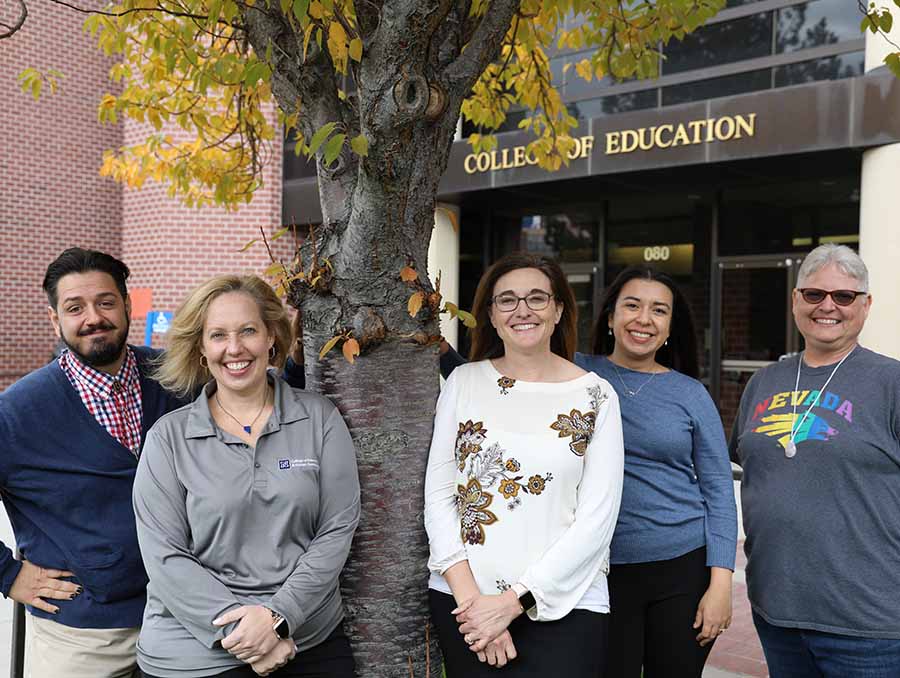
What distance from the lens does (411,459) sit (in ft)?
9.81

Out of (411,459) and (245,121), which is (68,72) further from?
(411,459)

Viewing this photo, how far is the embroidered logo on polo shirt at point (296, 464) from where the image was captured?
254 cm

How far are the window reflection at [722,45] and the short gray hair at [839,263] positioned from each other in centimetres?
731

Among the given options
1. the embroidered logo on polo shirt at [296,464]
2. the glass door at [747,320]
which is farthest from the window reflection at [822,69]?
the embroidered logo on polo shirt at [296,464]

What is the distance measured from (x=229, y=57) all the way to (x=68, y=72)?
12.7m

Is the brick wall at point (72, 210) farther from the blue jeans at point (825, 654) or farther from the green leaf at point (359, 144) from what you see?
the blue jeans at point (825, 654)

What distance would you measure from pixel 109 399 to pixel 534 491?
1489mm

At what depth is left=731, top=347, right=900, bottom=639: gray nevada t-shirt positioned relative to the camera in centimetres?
268

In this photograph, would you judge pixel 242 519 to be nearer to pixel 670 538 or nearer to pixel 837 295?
pixel 670 538

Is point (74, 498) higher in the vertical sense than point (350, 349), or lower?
lower

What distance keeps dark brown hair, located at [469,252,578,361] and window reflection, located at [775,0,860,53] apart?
755cm

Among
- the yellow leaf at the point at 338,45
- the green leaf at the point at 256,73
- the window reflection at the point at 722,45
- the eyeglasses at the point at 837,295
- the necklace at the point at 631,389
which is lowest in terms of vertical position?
the necklace at the point at 631,389

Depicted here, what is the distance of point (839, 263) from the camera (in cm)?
288

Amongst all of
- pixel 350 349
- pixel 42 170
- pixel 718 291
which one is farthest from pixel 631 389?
pixel 42 170
